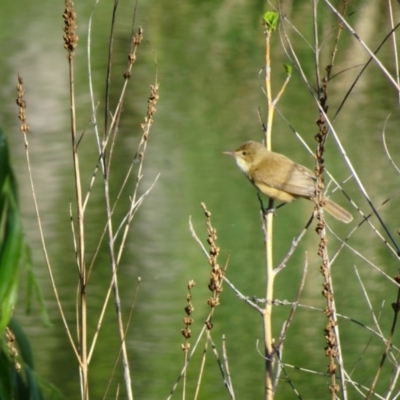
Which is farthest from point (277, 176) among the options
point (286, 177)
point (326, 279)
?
point (326, 279)

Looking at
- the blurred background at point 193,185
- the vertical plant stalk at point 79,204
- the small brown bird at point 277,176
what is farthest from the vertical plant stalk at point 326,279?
the small brown bird at point 277,176

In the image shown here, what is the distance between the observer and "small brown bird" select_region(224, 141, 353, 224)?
4.91 meters

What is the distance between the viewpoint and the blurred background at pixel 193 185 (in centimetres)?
714

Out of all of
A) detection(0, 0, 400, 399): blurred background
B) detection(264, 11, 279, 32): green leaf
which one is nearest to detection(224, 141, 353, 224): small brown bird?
detection(0, 0, 400, 399): blurred background

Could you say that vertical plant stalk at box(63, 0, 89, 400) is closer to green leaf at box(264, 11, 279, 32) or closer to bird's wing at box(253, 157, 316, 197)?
green leaf at box(264, 11, 279, 32)

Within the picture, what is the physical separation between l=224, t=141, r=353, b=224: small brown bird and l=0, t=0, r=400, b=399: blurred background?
2.43 feet

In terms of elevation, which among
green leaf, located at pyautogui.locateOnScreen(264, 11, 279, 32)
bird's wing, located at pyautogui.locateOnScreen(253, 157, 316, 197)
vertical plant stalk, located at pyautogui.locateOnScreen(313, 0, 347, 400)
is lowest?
vertical plant stalk, located at pyautogui.locateOnScreen(313, 0, 347, 400)

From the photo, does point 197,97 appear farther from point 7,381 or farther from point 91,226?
point 7,381

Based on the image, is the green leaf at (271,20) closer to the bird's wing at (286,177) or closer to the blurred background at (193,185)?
the blurred background at (193,185)

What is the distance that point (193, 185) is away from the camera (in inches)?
402

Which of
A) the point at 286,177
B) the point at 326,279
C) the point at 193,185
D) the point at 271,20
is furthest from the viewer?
the point at 193,185

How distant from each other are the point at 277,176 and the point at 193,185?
5.28 m

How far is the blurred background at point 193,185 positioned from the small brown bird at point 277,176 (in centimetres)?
74

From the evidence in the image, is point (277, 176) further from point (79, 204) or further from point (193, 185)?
point (193, 185)
